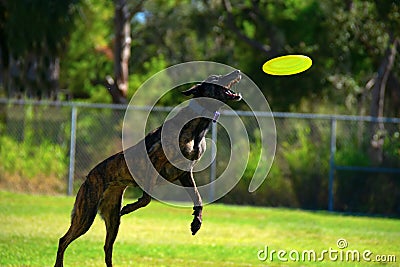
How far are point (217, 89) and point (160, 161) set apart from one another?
945 millimetres

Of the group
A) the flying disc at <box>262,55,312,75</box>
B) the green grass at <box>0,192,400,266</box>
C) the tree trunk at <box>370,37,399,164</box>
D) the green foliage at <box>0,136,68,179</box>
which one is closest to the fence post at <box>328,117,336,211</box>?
the green grass at <box>0,192,400,266</box>

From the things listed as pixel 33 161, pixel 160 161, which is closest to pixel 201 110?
pixel 160 161

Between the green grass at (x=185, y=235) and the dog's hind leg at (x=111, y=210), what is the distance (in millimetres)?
1821

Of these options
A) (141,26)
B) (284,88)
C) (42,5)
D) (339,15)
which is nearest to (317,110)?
(284,88)

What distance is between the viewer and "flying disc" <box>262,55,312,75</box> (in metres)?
9.59

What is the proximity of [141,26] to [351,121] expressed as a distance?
2497 cm

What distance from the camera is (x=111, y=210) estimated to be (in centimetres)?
930

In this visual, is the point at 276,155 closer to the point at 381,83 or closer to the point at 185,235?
the point at 381,83

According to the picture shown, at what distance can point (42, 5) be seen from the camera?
1033 inches

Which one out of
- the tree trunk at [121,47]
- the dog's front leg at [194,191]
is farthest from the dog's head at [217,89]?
the tree trunk at [121,47]

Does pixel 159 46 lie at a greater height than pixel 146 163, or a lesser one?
greater

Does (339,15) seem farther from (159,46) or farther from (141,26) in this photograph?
(141,26)

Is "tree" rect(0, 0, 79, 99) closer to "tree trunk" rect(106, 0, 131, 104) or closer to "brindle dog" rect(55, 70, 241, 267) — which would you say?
"tree trunk" rect(106, 0, 131, 104)

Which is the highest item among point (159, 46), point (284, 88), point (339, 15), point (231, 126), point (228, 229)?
point (159, 46)
